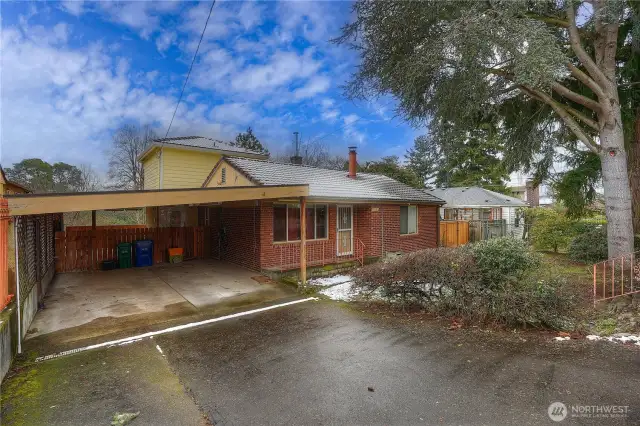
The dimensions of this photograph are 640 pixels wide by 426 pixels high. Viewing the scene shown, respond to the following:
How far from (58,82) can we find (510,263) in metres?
17.1

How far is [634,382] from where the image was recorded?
12.0 feet

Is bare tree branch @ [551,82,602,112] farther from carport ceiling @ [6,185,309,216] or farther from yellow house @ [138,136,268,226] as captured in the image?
yellow house @ [138,136,268,226]

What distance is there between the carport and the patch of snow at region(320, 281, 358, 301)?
53.9 inches

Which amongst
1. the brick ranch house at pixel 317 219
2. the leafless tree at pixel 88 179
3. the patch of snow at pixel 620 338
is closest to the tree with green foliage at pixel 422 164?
the brick ranch house at pixel 317 219

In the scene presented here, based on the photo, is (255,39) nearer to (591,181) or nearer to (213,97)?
(213,97)

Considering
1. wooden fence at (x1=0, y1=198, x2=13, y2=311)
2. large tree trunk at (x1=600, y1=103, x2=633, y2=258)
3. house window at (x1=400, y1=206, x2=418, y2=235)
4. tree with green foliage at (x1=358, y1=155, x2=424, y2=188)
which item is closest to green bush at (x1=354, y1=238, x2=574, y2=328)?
large tree trunk at (x1=600, y1=103, x2=633, y2=258)

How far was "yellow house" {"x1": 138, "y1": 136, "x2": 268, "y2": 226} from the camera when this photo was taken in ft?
48.8

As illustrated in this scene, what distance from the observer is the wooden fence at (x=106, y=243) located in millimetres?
10805

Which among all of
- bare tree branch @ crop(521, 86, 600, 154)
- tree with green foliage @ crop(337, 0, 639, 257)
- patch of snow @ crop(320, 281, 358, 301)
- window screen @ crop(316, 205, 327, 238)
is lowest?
patch of snow @ crop(320, 281, 358, 301)

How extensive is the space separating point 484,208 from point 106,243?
22.7 m

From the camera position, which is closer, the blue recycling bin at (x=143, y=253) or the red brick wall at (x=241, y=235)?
the red brick wall at (x=241, y=235)

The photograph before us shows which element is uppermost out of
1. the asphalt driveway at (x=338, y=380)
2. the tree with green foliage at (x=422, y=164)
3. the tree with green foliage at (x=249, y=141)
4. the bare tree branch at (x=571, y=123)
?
the tree with green foliage at (x=249, y=141)

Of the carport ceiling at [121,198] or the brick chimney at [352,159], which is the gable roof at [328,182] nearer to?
the brick chimney at [352,159]

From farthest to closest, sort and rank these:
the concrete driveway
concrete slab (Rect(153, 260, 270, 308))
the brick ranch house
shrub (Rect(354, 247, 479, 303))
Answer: the brick ranch house, concrete slab (Rect(153, 260, 270, 308)), the concrete driveway, shrub (Rect(354, 247, 479, 303))
